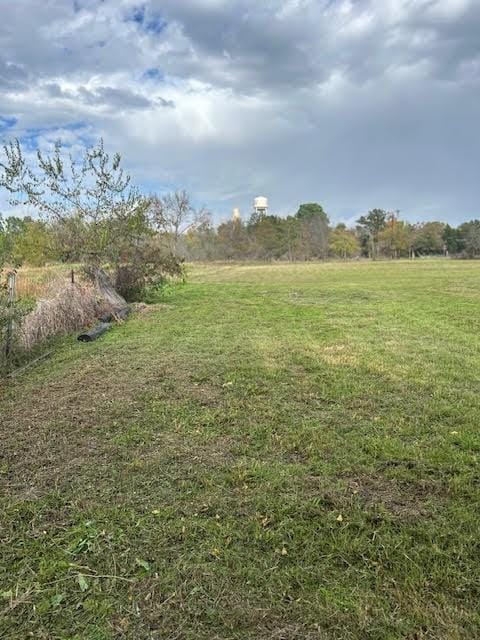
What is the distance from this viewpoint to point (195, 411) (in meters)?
4.03

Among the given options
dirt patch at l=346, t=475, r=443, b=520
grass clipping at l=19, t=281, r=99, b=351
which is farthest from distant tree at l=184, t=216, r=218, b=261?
dirt patch at l=346, t=475, r=443, b=520

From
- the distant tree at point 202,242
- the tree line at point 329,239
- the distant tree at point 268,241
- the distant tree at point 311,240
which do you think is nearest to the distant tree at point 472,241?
the tree line at point 329,239

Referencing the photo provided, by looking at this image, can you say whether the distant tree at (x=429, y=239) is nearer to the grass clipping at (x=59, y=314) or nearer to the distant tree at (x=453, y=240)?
the distant tree at (x=453, y=240)

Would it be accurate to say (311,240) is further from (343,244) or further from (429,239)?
(429,239)

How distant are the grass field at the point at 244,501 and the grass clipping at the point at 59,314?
210 centimetres

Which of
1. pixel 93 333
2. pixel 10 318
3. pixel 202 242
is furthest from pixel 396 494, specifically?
pixel 202 242

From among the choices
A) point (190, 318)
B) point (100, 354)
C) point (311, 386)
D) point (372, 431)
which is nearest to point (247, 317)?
point (190, 318)

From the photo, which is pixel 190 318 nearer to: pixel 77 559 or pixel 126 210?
pixel 126 210

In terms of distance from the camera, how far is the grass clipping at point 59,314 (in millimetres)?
7348

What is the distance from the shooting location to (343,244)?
5316 cm

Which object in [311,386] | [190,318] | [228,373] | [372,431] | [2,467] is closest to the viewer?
[2,467]

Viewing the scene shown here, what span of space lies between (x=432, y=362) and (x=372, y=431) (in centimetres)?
231

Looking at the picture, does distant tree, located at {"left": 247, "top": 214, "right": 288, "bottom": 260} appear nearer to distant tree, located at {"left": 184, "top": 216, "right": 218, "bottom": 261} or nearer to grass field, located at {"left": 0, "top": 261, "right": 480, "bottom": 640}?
distant tree, located at {"left": 184, "top": 216, "right": 218, "bottom": 261}

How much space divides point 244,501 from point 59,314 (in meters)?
6.67
